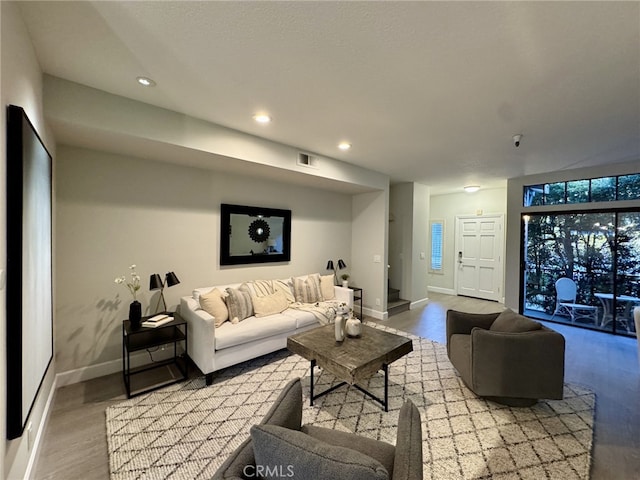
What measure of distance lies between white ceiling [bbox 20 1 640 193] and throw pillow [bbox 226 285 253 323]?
188 centimetres

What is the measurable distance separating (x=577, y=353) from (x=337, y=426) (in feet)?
11.7

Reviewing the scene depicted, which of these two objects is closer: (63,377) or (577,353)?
(63,377)

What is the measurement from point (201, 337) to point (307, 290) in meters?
1.73

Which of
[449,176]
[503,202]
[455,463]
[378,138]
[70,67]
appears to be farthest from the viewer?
[503,202]

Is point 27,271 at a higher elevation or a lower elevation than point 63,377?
higher

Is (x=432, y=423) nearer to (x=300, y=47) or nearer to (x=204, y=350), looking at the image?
(x=204, y=350)

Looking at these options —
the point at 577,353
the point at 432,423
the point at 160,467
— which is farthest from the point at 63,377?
the point at 577,353

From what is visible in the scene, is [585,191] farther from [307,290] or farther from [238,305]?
[238,305]

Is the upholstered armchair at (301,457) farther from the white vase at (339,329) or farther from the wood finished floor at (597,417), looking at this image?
the wood finished floor at (597,417)

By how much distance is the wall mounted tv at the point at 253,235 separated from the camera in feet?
12.3

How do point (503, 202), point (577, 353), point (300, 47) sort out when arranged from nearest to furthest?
point (300, 47), point (577, 353), point (503, 202)

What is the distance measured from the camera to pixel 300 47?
5.62 feet

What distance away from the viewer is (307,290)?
4148 mm

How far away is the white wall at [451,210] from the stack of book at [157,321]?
18.6 feet
